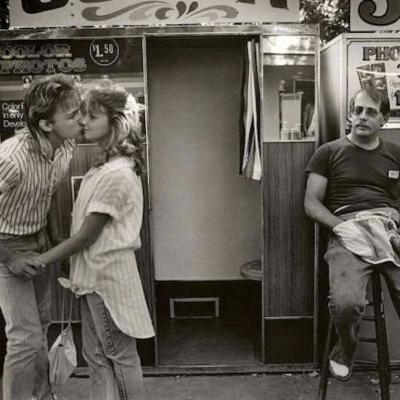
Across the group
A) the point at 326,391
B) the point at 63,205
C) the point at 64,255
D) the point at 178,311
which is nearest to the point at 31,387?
the point at 64,255

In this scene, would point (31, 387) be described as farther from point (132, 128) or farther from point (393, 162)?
point (393, 162)

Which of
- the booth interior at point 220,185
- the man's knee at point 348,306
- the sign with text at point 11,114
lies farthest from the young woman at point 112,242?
the sign with text at point 11,114

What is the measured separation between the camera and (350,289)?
10.8ft

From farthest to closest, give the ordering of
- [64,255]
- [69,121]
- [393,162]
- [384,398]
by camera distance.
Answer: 1. [393,162]
2. [384,398]
3. [69,121]
4. [64,255]

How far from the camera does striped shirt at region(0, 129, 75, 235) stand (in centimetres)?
286

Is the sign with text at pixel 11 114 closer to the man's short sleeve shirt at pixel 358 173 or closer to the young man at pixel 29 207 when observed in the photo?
the young man at pixel 29 207

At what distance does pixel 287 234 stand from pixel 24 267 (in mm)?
1841

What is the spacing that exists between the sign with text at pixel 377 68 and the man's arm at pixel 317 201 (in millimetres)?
631

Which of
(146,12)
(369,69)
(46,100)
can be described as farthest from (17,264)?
(369,69)

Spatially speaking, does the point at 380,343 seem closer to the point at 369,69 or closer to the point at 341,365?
the point at 341,365

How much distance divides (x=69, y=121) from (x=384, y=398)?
223cm

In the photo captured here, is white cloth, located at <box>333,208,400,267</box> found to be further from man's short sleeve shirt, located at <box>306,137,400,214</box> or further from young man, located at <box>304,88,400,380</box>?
man's short sleeve shirt, located at <box>306,137,400,214</box>

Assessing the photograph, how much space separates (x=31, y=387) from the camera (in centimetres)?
317

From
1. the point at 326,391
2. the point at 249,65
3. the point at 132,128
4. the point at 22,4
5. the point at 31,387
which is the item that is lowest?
the point at 326,391
